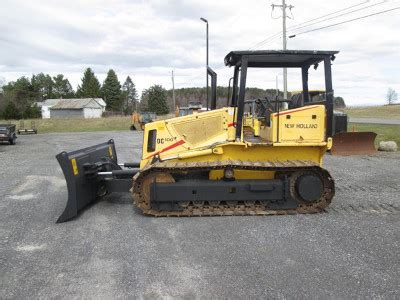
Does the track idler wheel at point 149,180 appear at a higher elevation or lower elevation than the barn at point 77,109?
lower

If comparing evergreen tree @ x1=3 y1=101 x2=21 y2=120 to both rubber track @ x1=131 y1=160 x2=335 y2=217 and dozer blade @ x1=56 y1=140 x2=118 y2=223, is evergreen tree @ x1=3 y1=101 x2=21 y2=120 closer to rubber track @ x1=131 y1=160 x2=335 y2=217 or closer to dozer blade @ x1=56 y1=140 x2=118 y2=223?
dozer blade @ x1=56 y1=140 x2=118 y2=223

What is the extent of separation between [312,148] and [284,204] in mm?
1124

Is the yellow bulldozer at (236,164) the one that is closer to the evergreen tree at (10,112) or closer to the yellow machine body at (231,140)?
the yellow machine body at (231,140)

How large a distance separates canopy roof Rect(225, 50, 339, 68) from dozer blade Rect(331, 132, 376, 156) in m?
8.17

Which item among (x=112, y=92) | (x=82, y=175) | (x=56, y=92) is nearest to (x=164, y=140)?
(x=82, y=175)

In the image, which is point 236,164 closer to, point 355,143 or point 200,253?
point 200,253

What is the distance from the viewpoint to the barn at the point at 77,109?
81062 millimetres

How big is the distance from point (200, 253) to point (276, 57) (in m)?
3.61

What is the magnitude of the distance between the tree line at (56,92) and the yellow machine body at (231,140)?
5612 centimetres

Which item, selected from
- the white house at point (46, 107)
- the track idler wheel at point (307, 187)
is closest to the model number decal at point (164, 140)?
the track idler wheel at point (307, 187)

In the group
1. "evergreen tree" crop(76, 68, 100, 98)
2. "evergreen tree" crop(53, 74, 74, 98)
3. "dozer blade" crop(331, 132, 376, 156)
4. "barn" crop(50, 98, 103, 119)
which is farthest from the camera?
"evergreen tree" crop(53, 74, 74, 98)

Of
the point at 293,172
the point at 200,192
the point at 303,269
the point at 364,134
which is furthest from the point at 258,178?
the point at 364,134

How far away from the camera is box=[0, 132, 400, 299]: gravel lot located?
3791 mm

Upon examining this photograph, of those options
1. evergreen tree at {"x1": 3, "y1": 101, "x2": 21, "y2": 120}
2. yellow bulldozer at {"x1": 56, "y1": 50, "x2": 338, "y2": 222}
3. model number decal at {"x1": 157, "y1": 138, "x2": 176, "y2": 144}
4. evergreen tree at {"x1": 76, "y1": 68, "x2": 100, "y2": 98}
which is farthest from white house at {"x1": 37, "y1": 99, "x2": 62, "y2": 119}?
yellow bulldozer at {"x1": 56, "y1": 50, "x2": 338, "y2": 222}
